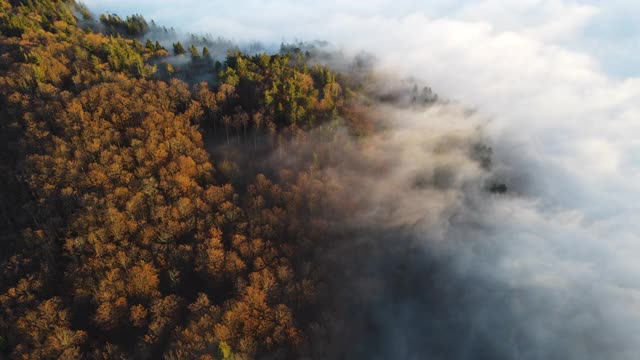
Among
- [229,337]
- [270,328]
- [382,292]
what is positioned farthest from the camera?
[382,292]

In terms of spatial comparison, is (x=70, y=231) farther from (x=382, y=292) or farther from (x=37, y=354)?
(x=382, y=292)

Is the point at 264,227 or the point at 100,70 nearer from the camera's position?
the point at 264,227

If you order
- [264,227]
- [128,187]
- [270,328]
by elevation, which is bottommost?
[270,328]

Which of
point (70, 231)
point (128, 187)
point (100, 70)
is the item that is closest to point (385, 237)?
point (128, 187)

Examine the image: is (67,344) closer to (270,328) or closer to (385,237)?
(270,328)

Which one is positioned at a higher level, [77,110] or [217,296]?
[77,110]

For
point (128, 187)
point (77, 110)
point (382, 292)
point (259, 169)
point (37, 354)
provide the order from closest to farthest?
point (37, 354)
point (128, 187)
point (77, 110)
point (382, 292)
point (259, 169)
